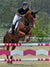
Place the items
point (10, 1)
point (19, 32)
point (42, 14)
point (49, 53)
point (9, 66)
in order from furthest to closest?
1. point (10, 1)
2. point (42, 14)
3. point (19, 32)
4. point (9, 66)
5. point (49, 53)

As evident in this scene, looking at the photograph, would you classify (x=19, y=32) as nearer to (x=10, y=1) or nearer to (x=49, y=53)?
(x=49, y=53)

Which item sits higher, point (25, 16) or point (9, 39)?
point (25, 16)

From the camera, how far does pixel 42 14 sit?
3094 centimetres

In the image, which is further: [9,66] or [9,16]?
[9,16]

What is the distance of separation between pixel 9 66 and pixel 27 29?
1.38m

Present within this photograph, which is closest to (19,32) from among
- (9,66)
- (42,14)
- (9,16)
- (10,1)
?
(9,66)

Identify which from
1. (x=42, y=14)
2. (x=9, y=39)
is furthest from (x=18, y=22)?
(x=42, y=14)

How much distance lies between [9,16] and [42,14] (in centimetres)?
567

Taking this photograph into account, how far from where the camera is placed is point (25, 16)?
6047mm

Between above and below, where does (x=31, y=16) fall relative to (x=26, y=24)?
above

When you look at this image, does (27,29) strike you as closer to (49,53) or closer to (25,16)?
(25,16)

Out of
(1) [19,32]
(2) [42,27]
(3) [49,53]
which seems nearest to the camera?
(3) [49,53]

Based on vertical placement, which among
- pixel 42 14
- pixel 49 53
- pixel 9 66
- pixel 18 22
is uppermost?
pixel 18 22

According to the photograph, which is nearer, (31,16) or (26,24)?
(31,16)
